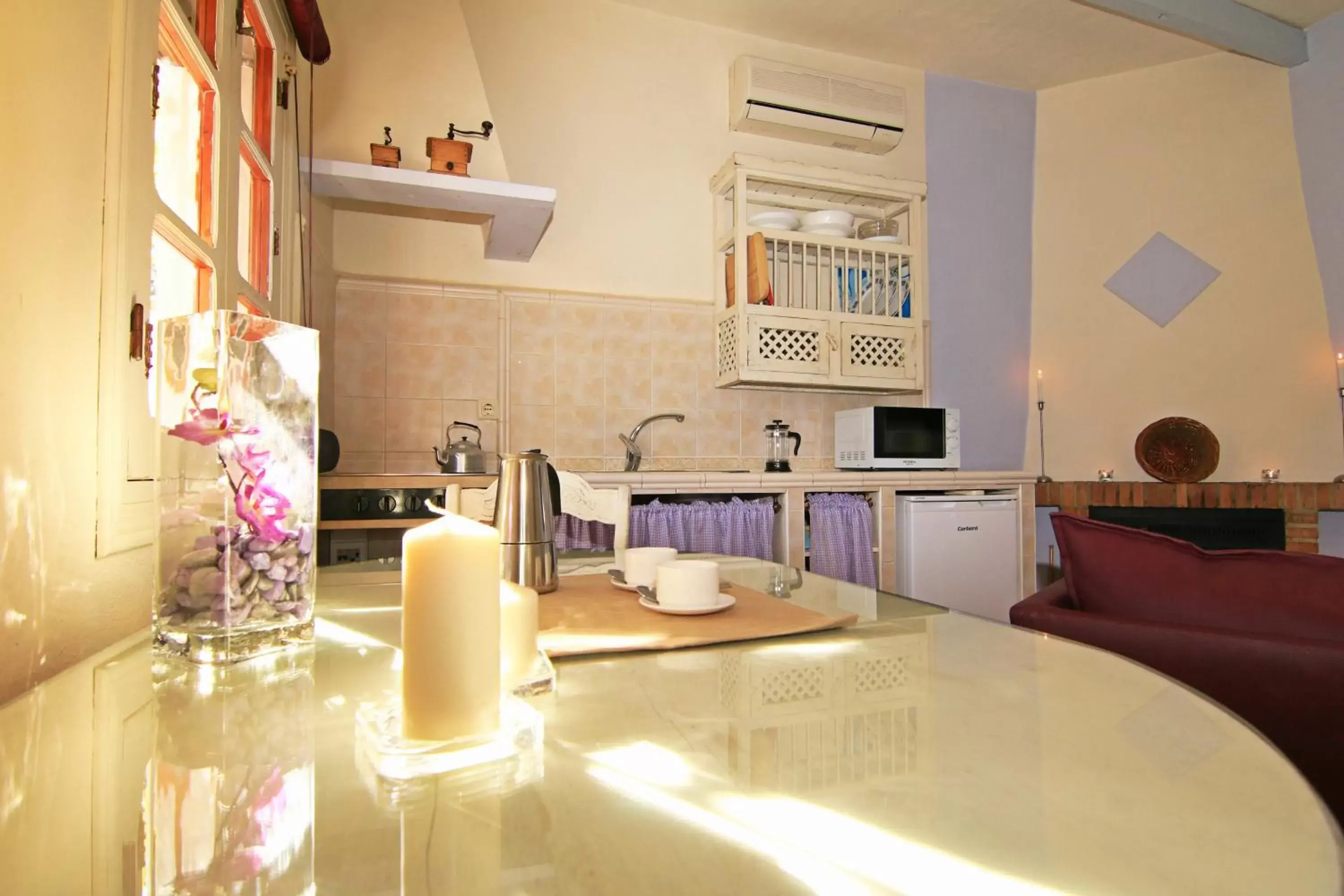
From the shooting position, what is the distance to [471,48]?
342 cm

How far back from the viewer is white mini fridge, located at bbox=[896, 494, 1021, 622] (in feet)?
11.1

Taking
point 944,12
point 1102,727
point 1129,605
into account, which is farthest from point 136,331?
point 944,12

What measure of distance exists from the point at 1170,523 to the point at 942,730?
4312 mm

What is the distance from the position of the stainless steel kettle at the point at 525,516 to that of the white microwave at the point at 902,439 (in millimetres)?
2678

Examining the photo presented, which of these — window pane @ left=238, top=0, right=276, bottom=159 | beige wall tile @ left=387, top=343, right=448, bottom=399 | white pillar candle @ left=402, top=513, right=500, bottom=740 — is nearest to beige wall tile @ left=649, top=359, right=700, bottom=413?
beige wall tile @ left=387, top=343, right=448, bottom=399

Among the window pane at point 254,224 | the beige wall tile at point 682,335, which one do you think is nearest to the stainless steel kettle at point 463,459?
the window pane at point 254,224

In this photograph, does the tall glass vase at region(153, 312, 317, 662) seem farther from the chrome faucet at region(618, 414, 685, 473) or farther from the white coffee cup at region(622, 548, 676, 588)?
the chrome faucet at region(618, 414, 685, 473)

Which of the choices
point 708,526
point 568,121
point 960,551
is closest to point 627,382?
point 708,526

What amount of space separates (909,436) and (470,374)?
2211 millimetres

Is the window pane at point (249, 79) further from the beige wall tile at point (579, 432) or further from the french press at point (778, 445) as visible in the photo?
the french press at point (778, 445)

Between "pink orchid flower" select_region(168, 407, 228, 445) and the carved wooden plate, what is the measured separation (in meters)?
4.68

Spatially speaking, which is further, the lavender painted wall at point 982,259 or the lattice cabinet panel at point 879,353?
the lavender painted wall at point 982,259

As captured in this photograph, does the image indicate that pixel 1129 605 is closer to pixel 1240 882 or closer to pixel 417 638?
pixel 1240 882

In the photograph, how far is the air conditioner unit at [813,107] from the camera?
3.82 metres
